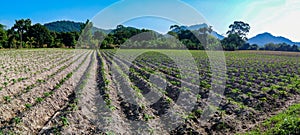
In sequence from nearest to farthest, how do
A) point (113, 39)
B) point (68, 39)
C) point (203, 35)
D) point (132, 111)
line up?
1. point (132, 111)
2. point (113, 39)
3. point (68, 39)
4. point (203, 35)

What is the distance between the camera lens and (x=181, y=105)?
11.3 metres

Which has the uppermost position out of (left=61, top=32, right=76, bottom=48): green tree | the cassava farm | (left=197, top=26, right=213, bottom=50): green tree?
(left=197, top=26, right=213, bottom=50): green tree

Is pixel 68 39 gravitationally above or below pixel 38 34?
below

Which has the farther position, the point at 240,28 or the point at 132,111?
the point at 240,28

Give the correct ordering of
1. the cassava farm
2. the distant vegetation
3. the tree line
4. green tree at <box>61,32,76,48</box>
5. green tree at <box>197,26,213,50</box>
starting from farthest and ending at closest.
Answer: green tree at <box>61,32,76,48</box> → green tree at <box>197,26,213,50</box> → the distant vegetation → the tree line → the cassava farm

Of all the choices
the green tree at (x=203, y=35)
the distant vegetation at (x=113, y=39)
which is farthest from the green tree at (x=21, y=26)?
the green tree at (x=203, y=35)

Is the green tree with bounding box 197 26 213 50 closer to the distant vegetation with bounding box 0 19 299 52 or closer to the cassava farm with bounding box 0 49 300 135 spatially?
the distant vegetation with bounding box 0 19 299 52

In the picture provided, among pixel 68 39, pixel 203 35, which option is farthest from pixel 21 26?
pixel 203 35

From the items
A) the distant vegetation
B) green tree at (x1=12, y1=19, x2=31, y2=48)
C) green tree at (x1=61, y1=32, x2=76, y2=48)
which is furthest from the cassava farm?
green tree at (x1=61, y1=32, x2=76, y2=48)

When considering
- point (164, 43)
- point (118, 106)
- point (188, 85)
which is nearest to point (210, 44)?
point (164, 43)

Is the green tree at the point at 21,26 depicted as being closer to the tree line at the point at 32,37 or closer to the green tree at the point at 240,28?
the tree line at the point at 32,37

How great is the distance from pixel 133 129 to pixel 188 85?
801 centimetres

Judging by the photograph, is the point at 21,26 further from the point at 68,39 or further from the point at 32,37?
the point at 68,39

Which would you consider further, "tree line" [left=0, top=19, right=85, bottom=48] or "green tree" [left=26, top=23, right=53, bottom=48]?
"green tree" [left=26, top=23, right=53, bottom=48]
